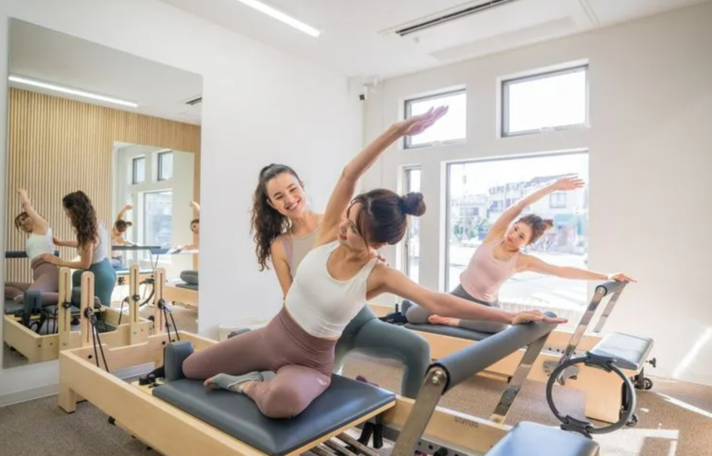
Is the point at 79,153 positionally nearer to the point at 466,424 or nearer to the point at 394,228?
the point at 394,228

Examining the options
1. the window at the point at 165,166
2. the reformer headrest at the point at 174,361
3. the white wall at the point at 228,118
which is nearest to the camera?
the reformer headrest at the point at 174,361

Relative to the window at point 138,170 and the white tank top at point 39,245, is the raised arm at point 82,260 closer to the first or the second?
the white tank top at point 39,245

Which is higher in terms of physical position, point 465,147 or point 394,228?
point 465,147

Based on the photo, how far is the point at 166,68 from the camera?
10.7 feet

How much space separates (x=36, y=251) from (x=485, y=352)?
280 cm

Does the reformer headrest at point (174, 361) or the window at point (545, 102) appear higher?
the window at point (545, 102)

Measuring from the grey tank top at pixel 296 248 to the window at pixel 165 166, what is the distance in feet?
5.76

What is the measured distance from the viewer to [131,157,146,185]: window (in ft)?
10.5

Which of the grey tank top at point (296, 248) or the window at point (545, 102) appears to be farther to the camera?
the window at point (545, 102)

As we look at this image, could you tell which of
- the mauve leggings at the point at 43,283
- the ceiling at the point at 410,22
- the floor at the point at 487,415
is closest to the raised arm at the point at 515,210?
the floor at the point at 487,415

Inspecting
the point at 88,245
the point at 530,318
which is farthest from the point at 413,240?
the point at 530,318

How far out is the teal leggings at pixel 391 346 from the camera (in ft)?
6.30

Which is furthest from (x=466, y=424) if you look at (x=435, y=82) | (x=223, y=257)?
(x=435, y=82)

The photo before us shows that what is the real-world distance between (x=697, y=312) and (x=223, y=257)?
3.66m
